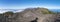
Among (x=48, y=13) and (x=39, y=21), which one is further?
(x=48, y=13)

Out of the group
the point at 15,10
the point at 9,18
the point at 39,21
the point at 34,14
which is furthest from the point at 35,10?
Result: the point at 9,18

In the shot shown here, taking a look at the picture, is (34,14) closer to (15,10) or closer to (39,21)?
(39,21)

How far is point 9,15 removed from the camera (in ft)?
11.8

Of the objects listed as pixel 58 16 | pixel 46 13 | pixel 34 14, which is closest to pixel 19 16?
pixel 34 14

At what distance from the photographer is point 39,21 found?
11.1ft

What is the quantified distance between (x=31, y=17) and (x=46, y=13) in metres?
0.57

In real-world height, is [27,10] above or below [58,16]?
above

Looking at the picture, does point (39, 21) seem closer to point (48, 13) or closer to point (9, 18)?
point (48, 13)

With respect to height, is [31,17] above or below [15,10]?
below

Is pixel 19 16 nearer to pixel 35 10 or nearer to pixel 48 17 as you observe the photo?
pixel 35 10

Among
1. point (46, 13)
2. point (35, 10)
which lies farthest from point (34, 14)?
point (46, 13)

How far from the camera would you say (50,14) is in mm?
3525

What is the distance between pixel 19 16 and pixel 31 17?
0.40 metres

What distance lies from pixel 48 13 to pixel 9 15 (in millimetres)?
1370
